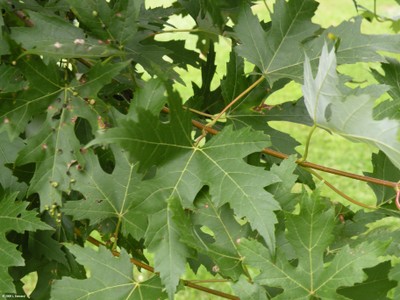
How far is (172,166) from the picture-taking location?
1.01m

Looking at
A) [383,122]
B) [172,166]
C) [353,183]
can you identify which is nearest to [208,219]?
[172,166]

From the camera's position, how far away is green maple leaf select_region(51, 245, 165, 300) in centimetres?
102

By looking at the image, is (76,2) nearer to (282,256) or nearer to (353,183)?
(282,256)

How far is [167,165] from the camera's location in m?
1.00

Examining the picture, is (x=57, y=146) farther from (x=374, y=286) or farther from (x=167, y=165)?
(x=374, y=286)

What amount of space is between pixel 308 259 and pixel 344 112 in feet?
0.78

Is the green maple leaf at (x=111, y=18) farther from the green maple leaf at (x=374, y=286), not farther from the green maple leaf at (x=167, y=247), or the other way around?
the green maple leaf at (x=374, y=286)

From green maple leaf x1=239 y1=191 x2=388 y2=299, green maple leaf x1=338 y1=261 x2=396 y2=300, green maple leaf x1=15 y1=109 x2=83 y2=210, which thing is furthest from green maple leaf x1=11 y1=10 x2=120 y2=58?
green maple leaf x1=338 y1=261 x2=396 y2=300

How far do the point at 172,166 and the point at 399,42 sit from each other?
53 centimetres

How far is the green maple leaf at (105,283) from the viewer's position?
3.33ft

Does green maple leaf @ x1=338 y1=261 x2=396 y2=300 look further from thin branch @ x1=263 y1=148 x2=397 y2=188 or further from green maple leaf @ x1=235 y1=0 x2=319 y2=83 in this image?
green maple leaf @ x1=235 y1=0 x2=319 y2=83

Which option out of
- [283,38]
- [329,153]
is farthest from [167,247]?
[329,153]

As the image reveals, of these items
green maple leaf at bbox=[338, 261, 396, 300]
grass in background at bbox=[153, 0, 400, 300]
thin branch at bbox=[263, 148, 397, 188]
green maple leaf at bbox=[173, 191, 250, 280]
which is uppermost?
thin branch at bbox=[263, 148, 397, 188]

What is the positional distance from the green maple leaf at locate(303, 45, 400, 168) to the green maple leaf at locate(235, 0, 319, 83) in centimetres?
27
